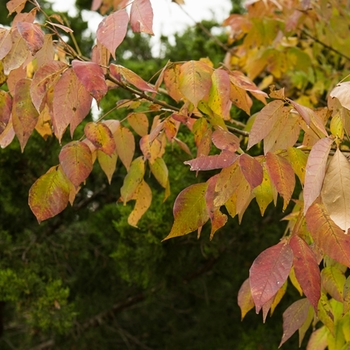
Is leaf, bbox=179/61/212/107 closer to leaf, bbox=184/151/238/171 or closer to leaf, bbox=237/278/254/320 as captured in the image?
leaf, bbox=184/151/238/171

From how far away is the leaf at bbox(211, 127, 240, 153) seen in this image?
0.80 meters

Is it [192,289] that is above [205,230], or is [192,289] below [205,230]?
below

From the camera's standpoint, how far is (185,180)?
5.95ft

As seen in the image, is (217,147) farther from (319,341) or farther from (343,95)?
(319,341)

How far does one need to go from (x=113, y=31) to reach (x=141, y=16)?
55 millimetres

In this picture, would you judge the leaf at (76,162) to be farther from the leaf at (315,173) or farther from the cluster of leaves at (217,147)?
the leaf at (315,173)

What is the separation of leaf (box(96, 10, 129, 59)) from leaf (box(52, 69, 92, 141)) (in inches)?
2.7

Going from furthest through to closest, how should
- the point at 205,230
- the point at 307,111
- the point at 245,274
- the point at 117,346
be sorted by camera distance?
the point at 117,346
the point at 245,274
the point at 205,230
the point at 307,111

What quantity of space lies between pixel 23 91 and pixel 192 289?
2024 mm

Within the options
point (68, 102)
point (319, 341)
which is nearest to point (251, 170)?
point (68, 102)

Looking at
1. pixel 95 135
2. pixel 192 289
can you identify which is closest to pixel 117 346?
pixel 192 289

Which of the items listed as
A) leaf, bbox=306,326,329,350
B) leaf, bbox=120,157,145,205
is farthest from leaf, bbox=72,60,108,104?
leaf, bbox=306,326,329,350

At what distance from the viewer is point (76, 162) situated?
84cm

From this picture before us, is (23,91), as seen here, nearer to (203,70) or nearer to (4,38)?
(4,38)
